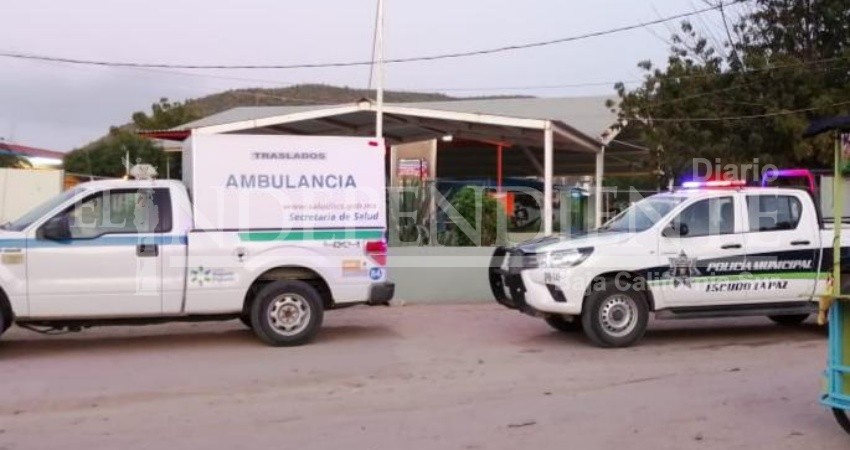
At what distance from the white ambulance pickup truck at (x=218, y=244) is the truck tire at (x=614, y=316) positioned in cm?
241

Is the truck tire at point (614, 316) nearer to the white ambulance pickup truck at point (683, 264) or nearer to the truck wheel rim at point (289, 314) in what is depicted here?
the white ambulance pickup truck at point (683, 264)

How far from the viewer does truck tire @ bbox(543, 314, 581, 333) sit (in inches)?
444

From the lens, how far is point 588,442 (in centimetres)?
626

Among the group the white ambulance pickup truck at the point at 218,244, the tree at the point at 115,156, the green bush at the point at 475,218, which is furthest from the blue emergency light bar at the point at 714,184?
the tree at the point at 115,156

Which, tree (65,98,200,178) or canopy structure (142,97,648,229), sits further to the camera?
tree (65,98,200,178)

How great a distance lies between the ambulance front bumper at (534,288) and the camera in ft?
33.6

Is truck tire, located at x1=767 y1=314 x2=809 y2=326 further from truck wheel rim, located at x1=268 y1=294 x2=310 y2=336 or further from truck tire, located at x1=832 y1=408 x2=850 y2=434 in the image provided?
truck wheel rim, located at x1=268 y1=294 x2=310 y2=336

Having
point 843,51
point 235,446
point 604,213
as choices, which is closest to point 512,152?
point 604,213

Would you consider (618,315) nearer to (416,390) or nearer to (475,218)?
(416,390)

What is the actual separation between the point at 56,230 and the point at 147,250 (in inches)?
37.4

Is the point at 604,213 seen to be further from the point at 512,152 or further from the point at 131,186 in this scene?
the point at 131,186

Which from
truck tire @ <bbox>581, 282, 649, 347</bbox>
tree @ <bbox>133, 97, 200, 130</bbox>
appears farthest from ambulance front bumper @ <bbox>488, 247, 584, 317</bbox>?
tree @ <bbox>133, 97, 200, 130</bbox>

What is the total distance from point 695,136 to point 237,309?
12.6 metres

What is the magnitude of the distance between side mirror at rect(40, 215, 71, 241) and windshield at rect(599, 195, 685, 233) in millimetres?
6201
